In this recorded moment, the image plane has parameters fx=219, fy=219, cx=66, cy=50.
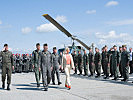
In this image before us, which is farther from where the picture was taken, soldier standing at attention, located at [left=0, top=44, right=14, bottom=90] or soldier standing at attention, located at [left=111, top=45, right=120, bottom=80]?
soldier standing at attention, located at [left=111, top=45, right=120, bottom=80]

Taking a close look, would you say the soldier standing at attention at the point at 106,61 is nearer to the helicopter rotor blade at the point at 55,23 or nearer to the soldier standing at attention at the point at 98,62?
the soldier standing at attention at the point at 98,62

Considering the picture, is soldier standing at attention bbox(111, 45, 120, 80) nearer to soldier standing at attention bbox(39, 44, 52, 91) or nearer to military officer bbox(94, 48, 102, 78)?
military officer bbox(94, 48, 102, 78)

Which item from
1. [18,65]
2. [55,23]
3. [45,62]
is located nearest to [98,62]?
[45,62]

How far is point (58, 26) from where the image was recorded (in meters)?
18.8

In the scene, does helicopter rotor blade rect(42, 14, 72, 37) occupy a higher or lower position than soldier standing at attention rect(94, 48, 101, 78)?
higher

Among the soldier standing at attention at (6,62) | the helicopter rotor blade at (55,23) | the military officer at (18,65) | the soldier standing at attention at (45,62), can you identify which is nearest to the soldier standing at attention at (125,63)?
the soldier standing at attention at (45,62)

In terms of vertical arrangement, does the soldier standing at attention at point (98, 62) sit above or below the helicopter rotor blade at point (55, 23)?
below

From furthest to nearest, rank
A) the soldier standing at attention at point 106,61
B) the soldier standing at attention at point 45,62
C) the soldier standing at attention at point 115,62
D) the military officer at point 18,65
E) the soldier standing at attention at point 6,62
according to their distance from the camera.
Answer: the military officer at point 18,65, the soldier standing at attention at point 106,61, the soldier standing at attention at point 115,62, the soldier standing at attention at point 6,62, the soldier standing at attention at point 45,62

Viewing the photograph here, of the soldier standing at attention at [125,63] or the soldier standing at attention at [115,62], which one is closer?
the soldier standing at attention at [125,63]

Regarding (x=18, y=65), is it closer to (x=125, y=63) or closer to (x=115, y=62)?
(x=115, y=62)

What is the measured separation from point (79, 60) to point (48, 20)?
176 inches

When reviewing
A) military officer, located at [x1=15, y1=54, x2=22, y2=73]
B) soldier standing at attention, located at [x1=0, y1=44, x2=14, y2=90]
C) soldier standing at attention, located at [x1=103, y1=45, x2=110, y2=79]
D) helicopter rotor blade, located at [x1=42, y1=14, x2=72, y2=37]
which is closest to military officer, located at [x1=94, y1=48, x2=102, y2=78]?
soldier standing at attention, located at [x1=103, y1=45, x2=110, y2=79]

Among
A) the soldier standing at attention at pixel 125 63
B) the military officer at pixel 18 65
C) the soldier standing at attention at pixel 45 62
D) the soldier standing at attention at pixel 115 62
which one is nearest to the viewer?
the soldier standing at attention at pixel 45 62

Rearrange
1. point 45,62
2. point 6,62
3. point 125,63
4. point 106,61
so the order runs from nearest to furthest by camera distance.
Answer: point 45,62 → point 6,62 → point 125,63 → point 106,61
